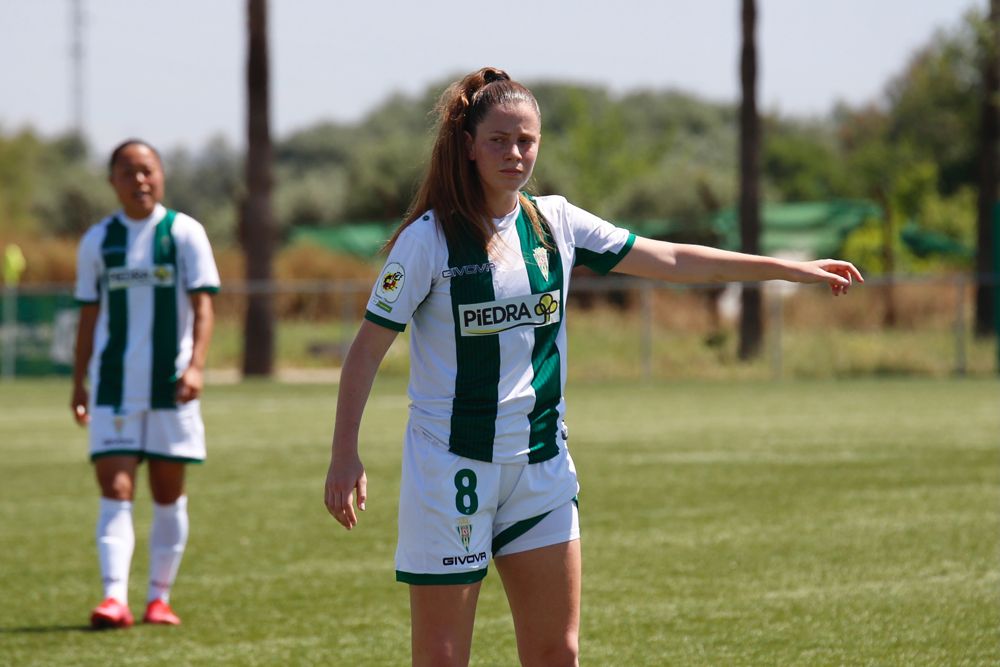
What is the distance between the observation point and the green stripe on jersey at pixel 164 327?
7.02 m

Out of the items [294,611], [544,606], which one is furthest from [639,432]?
[544,606]

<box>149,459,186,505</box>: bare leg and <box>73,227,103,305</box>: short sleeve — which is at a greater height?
<box>73,227,103,305</box>: short sleeve

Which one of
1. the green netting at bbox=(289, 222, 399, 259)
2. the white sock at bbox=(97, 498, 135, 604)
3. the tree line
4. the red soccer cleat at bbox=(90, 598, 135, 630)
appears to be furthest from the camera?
the green netting at bbox=(289, 222, 399, 259)

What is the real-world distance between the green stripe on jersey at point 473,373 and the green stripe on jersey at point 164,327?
334cm

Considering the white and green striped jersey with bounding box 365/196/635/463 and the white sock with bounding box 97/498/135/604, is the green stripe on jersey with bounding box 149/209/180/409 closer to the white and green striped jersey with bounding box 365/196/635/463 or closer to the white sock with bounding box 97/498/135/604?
the white sock with bounding box 97/498/135/604

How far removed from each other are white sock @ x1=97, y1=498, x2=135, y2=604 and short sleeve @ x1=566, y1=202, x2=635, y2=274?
11.3 feet

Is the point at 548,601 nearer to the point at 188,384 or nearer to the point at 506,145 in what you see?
the point at 506,145

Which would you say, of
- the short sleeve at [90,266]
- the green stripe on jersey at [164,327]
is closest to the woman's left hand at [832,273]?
the green stripe on jersey at [164,327]

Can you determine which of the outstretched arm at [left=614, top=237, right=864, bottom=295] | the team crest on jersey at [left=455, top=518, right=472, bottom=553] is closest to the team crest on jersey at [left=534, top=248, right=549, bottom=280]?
the outstretched arm at [left=614, top=237, right=864, bottom=295]

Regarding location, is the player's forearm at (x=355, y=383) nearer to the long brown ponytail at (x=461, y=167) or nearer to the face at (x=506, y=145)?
the long brown ponytail at (x=461, y=167)

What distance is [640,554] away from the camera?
8375 mm

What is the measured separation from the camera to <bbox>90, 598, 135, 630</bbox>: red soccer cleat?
670 cm

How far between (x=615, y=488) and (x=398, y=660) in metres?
5.43

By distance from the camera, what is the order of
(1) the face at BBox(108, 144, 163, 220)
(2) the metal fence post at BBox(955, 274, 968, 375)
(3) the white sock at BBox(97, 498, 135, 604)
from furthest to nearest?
(2) the metal fence post at BBox(955, 274, 968, 375)
(1) the face at BBox(108, 144, 163, 220)
(3) the white sock at BBox(97, 498, 135, 604)
